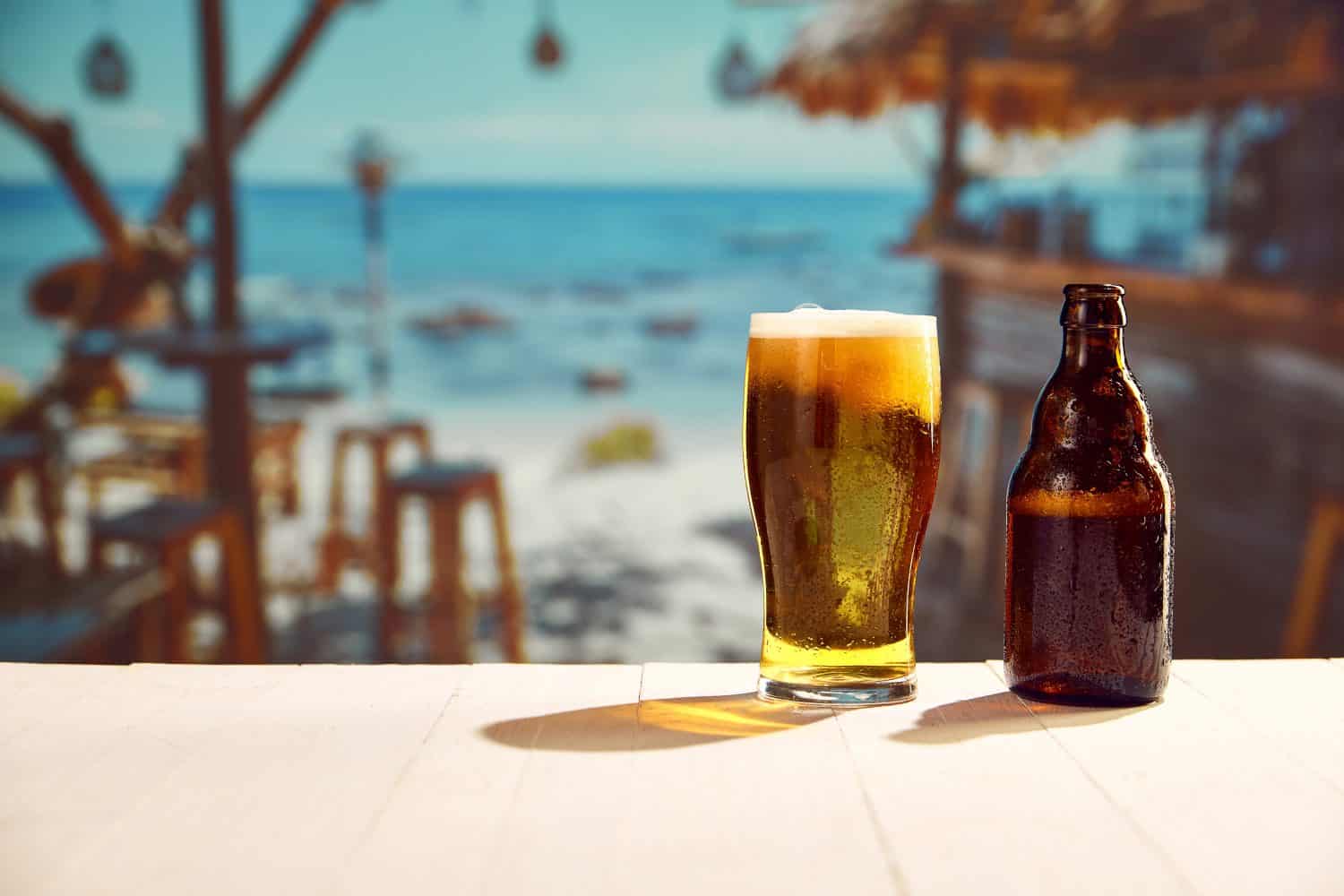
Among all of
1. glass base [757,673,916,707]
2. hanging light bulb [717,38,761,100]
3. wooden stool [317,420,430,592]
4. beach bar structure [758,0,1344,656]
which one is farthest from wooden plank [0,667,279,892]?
hanging light bulb [717,38,761,100]

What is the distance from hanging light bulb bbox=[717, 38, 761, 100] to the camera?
25.1 feet

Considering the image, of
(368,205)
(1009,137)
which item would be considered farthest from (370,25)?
(1009,137)

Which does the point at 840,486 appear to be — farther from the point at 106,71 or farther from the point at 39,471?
the point at 106,71

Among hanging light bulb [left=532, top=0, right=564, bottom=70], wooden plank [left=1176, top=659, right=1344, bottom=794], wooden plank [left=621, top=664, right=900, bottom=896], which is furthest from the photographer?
hanging light bulb [left=532, top=0, right=564, bottom=70]

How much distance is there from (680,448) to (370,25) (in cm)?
2138

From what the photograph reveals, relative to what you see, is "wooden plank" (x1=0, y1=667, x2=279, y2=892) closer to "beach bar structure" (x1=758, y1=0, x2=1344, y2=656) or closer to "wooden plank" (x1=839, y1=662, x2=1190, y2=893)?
"wooden plank" (x1=839, y1=662, x2=1190, y2=893)

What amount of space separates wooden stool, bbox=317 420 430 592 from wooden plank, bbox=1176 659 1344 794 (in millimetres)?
3892

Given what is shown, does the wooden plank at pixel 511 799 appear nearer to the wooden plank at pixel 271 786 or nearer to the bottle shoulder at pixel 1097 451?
the wooden plank at pixel 271 786

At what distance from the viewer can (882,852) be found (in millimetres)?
664

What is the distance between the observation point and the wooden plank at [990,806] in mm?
634

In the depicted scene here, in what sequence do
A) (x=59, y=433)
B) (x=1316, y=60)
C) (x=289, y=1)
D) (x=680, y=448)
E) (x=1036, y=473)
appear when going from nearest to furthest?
(x=1036, y=473)
(x=1316, y=60)
(x=59, y=433)
(x=680, y=448)
(x=289, y=1)

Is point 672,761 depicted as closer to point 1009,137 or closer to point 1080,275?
point 1080,275

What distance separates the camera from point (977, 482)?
748cm

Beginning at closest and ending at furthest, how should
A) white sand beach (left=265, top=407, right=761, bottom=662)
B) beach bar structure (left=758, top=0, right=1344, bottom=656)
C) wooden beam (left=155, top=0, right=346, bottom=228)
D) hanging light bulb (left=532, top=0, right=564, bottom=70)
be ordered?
wooden beam (left=155, top=0, right=346, bottom=228) → beach bar structure (left=758, top=0, right=1344, bottom=656) → hanging light bulb (left=532, top=0, right=564, bottom=70) → white sand beach (left=265, top=407, right=761, bottom=662)
